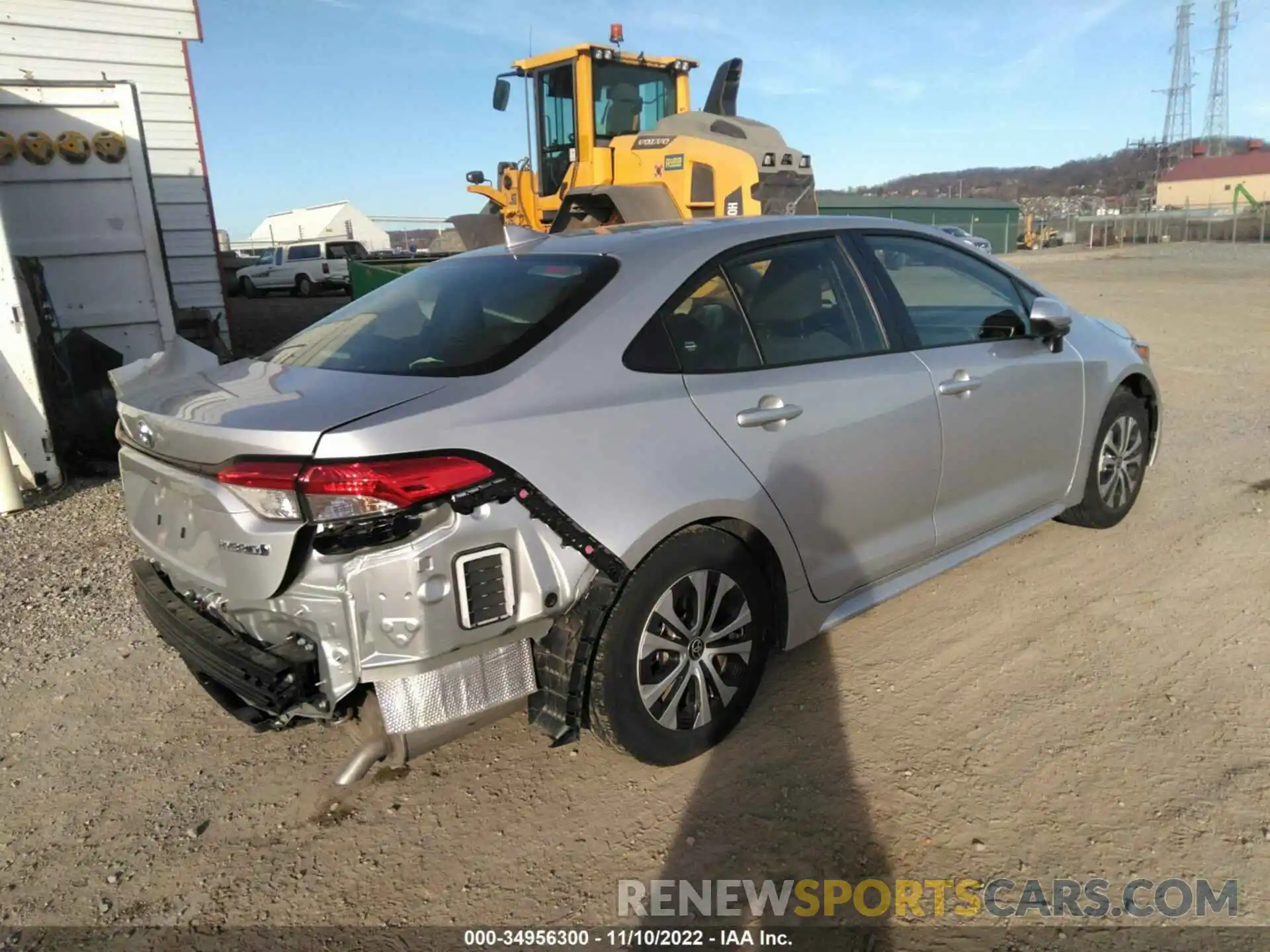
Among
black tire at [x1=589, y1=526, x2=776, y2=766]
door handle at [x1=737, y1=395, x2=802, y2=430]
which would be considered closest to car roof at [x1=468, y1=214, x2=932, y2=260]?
door handle at [x1=737, y1=395, x2=802, y2=430]

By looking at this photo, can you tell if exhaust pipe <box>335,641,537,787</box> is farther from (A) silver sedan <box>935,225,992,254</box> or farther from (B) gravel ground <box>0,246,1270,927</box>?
(A) silver sedan <box>935,225,992,254</box>

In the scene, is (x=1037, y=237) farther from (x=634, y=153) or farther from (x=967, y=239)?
(x=967, y=239)

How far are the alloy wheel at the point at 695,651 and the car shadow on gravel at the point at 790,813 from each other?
23 centimetres

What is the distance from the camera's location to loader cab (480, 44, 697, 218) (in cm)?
1069

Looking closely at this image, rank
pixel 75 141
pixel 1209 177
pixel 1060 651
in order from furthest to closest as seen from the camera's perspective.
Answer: pixel 1209 177, pixel 75 141, pixel 1060 651

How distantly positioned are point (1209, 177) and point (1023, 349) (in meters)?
86.4

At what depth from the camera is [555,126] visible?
11.2m

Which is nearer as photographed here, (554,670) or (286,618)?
(286,618)

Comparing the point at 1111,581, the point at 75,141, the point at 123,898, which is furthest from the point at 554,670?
the point at 75,141

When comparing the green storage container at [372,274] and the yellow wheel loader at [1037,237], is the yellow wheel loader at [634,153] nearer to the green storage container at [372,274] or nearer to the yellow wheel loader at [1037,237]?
the green storage container at [372,274]

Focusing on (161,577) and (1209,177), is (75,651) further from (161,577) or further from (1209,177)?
(1209,177)

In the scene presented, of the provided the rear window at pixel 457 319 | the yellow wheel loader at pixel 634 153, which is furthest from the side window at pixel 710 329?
the yellow wheel loader at pixel 634 153

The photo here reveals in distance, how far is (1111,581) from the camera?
4.21 metres

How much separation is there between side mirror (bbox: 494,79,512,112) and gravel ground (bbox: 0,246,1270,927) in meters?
8.56
